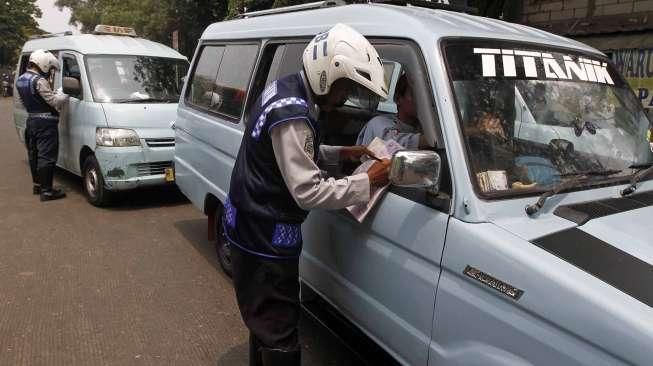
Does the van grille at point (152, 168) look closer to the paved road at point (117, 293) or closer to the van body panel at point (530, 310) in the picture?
the paved road at point (117, 293)

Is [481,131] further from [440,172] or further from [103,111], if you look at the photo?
[103,111]

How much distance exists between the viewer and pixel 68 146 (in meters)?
7.18

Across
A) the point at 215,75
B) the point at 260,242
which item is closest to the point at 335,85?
the point at 260,242

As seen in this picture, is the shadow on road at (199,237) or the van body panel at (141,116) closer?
the shadow on road at (199,237)

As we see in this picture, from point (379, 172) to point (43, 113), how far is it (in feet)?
19.0

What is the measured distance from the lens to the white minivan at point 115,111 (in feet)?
20.8

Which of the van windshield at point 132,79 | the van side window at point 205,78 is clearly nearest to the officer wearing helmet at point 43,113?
the van windshield at point 132,79

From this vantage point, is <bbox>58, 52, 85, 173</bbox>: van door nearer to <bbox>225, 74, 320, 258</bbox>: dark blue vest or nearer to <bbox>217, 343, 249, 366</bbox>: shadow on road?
<bbox>217, 343, 249, 366</bbox>: shadow on road

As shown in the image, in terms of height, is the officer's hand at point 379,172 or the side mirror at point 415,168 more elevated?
the side mirror at point 415,168

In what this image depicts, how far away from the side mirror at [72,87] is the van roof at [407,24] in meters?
3.88

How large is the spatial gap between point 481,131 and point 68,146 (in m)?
6.29

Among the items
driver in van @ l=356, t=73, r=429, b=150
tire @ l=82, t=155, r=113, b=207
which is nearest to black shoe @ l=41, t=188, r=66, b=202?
tire @ l=82, t=155, r=113, b=207

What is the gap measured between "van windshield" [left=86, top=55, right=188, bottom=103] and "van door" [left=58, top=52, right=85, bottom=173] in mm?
219

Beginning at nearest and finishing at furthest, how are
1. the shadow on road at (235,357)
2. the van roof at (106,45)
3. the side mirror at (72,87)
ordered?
the shadow on road at (235,357)
the side mirror at (72,87)
the van roof at (106,45)
